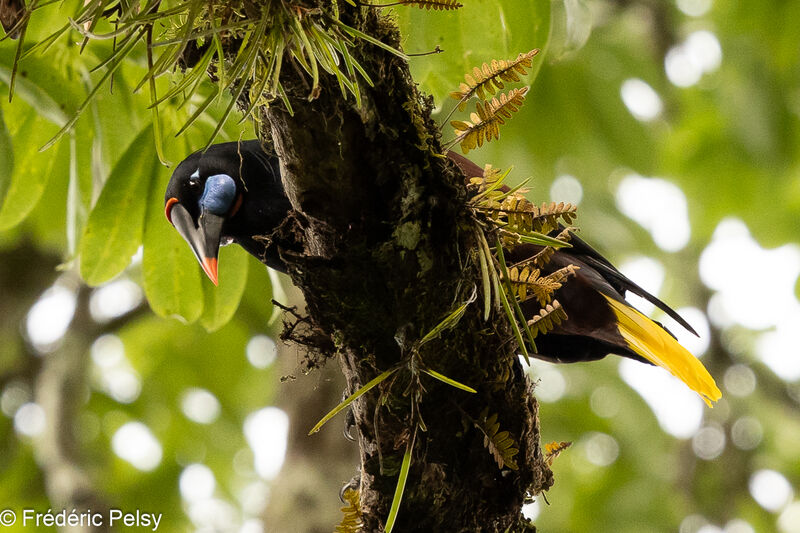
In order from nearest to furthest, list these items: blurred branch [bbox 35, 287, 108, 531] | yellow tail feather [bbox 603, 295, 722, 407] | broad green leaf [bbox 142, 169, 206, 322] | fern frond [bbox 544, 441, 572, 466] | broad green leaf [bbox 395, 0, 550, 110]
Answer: fern frond [bbox 544, 441, 572, 466] < broad green leaf [bbox 395, 0, 550, 110] < yellow tail feather [bbox 603, 295, 722, 407] < broad green leaf [bbox 142, 169, 206, 322] < blurred branch [bbox 35, 287, 108, 531]

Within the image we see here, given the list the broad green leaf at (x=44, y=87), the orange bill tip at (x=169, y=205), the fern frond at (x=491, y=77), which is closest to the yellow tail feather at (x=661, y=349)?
the fern frond at (x=491, y=77)

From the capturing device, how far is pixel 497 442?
1.52m

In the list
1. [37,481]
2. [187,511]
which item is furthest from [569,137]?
[37,481]

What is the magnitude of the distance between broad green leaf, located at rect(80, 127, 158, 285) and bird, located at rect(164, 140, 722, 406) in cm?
9

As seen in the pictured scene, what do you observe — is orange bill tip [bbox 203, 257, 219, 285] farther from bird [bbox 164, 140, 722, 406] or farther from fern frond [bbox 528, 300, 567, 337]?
fern frond [bbox 528, 300, 567, 337]

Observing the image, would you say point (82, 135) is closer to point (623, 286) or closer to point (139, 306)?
point (623, 286)

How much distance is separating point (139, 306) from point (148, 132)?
241cm

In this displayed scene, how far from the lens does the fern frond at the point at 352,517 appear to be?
1.58 m

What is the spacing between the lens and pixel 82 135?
235cm

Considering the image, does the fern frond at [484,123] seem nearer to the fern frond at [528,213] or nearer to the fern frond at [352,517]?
the fern frond at [528,213]

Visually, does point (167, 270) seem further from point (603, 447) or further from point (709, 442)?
point (709, 442)

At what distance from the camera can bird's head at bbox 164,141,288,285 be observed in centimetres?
225

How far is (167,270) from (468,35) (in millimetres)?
1035

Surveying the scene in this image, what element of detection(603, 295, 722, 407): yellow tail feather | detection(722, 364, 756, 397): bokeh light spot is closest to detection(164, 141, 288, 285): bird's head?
detection(603, 295, 722, 407): yellow tail feather
